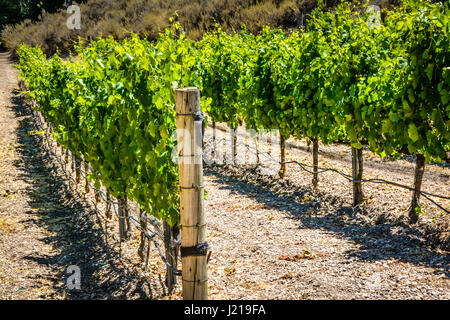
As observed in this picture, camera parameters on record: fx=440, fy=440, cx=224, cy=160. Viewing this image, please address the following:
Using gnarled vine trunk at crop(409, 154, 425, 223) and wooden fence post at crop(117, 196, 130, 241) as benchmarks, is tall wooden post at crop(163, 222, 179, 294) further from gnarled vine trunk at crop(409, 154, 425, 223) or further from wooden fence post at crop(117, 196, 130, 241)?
gnarled vine trunk at crop(409, 154, 425, 223)

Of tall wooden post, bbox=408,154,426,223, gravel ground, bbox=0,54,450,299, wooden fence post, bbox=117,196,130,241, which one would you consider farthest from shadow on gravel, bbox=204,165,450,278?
wooden fence post, bbox=117,196,130,241

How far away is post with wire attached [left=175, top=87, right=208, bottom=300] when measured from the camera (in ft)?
9.96

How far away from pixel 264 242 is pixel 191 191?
3.35 m

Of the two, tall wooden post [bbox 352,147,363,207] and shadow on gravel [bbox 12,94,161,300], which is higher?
tall wooden post [bbox 352,147,363,207]

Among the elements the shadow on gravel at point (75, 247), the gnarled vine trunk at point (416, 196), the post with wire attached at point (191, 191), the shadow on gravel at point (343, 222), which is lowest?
the shadow on gravel at point (75, 247)

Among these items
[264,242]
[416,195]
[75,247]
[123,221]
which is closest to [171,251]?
[123,221]

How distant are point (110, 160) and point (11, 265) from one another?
6.31 feet

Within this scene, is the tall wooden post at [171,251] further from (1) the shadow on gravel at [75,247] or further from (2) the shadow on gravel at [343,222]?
(2) the shadow on gravel at [343,222]

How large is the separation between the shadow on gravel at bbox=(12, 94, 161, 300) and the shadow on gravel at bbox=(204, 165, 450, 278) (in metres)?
2.82

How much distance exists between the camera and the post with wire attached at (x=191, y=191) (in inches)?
120

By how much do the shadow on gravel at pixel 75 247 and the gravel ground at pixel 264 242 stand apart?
2 cm

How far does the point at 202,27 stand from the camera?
26516 millimetres

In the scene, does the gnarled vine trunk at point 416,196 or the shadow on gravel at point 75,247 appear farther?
the gnarled vine trunk at point 416,196

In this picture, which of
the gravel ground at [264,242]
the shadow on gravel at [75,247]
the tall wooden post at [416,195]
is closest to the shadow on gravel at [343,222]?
the gravel ground at [264,242]
